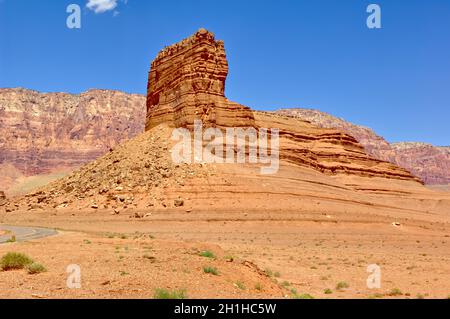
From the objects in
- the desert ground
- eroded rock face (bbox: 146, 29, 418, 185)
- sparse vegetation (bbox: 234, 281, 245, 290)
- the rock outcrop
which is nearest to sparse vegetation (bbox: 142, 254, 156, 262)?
the desert ground

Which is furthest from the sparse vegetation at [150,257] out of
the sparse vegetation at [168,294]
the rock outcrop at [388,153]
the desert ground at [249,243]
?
the rock outcrop at [388,153]

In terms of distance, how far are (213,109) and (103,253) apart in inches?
1520

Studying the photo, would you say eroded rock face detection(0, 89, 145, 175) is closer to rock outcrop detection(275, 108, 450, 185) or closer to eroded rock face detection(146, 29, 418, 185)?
rock outcrop detection(275, 108, 450, 185)

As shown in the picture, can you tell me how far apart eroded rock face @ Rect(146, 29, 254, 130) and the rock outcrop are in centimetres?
11964

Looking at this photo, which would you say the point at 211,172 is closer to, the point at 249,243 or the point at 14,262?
the point at 249,243

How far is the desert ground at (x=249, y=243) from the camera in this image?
39.5 feet

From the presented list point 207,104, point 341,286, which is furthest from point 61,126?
point 341,286

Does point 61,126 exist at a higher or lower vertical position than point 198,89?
higher

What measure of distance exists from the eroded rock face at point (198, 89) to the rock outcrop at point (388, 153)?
120 meters

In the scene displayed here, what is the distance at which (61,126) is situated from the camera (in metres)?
168

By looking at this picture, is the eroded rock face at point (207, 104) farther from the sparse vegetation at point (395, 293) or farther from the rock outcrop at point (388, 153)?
the rock outcrop at point (388, 153)

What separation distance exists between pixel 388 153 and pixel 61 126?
11979cm

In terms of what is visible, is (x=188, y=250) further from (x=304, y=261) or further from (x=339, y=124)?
(x=339, y=124)

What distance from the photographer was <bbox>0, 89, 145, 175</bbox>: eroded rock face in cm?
15588
